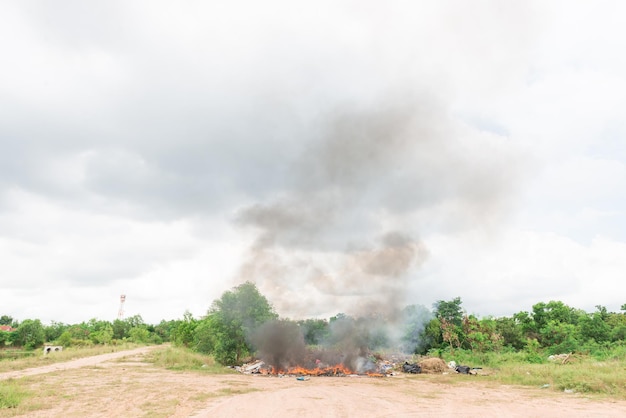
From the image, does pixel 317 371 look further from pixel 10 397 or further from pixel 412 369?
pixel 10 397

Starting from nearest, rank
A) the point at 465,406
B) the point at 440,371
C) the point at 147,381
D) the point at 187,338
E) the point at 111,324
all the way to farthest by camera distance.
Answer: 1. the point at 465,406
2. the point at 147,381
3. the point at 440,371
4. the point at 187,338
5. the point at 111,324

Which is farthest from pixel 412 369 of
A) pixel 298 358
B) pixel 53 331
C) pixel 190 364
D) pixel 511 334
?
pixel 53 331

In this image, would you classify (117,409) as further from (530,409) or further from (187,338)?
(187,338)

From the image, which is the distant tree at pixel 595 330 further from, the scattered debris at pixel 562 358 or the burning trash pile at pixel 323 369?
the burning trash pile at pixel 323 369

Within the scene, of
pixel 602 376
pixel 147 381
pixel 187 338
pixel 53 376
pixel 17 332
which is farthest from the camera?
pixel 17 332

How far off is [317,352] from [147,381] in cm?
1612

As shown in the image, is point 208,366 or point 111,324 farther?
point 111,324

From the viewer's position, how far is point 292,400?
56.5 feet

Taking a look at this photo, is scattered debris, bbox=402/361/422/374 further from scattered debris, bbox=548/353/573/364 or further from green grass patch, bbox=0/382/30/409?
green grass patch, bbox=0/382/30/409

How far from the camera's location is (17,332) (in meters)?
77.6

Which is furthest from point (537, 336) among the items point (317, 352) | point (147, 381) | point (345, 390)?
point (147, 381)

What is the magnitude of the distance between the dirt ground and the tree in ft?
28.9

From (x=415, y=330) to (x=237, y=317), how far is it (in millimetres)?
24955

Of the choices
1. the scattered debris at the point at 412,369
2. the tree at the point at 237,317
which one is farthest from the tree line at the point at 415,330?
the scattered debris at the point at 412,369
